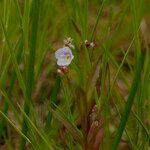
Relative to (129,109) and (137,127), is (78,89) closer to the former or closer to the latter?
(129,109)

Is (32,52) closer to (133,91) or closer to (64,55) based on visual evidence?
(64,55)

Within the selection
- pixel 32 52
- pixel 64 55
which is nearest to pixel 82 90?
pixel 64 55

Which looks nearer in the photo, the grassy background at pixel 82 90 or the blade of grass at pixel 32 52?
the grassy background at pixel 82 90

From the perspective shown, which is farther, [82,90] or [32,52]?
[32,52]

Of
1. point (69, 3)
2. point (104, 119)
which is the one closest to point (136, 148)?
point (104, 119)

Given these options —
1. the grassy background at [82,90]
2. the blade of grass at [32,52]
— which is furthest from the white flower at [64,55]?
the blade of grass at [32,52]

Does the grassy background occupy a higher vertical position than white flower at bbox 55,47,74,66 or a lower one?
lower

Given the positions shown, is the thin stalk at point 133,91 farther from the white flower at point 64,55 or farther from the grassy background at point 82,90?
the white flower at point 64,55

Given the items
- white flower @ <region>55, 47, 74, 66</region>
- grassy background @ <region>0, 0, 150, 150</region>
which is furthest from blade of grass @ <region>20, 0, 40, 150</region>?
white flower @ <region>55, 47, 74, 66</region>

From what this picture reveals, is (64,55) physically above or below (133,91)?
above

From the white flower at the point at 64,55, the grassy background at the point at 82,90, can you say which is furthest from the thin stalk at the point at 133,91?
the white flower at the point at 64,55

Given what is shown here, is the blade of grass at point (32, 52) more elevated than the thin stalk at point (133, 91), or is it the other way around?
the blade of grass at point (32, 52)

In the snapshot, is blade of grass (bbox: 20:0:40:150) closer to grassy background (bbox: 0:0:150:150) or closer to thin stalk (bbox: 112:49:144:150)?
grassy background (bbox: 0:0:150:150)
